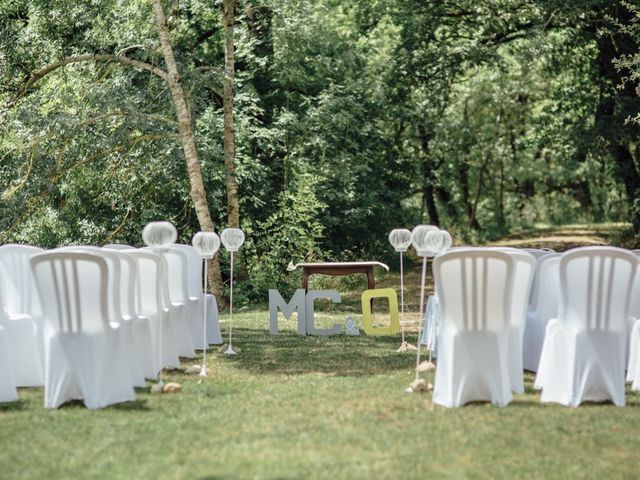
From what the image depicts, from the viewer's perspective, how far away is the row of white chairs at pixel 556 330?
23.4ft

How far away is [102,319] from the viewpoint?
7293mm

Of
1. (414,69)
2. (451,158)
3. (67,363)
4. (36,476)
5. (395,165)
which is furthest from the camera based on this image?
(451,158)

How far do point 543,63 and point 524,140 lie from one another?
8994mm

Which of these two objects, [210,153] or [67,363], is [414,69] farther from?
[67,363]

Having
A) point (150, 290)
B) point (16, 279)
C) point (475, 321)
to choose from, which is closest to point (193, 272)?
point (150, 290)

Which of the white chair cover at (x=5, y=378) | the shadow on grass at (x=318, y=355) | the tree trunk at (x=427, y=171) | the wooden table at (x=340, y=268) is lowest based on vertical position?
the shadow on grass at (x=318, y=355)

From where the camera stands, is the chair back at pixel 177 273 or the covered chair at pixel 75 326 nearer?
the covered chair at pixel 75 326

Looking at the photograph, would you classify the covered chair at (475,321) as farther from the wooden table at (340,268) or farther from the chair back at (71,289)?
the wooden table at (340,268)

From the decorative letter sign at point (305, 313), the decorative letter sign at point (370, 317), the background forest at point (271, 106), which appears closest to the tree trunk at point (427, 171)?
the background forest at point (271, 106)

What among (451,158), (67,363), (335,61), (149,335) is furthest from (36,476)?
(451,158)

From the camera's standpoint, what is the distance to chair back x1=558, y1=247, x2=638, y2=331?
7.26 meters

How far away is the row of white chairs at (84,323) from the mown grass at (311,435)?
0.21 meters

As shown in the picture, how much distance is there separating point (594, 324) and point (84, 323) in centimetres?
356

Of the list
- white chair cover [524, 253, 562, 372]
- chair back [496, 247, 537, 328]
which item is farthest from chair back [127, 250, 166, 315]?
white chair cover [524, 253, 562, 372]
